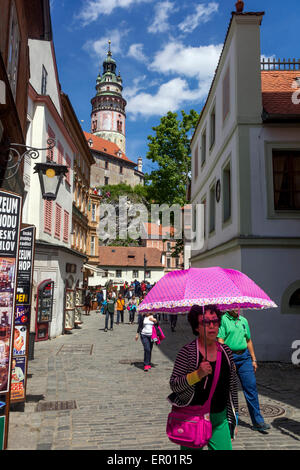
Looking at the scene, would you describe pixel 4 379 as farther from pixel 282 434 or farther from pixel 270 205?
pixel 270 205

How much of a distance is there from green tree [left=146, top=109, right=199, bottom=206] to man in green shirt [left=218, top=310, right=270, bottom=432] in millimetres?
24399

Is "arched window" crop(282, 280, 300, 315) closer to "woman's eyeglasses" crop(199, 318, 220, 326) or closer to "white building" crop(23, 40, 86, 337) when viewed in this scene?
"woman's eyeglasses" crop(199, 318, 220, 326)

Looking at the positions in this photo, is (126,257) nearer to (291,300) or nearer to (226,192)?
(226,192)

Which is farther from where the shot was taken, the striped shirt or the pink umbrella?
the pink umbrella

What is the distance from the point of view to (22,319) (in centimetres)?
704

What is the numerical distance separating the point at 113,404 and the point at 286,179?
8.76 m

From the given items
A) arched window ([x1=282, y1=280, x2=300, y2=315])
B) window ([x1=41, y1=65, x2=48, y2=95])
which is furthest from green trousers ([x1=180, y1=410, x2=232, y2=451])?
window ([x1=41, y1=65, x2=48, y2=95])

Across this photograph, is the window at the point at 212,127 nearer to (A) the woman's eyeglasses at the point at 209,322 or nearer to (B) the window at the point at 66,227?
(B) the window at the point at 66,227

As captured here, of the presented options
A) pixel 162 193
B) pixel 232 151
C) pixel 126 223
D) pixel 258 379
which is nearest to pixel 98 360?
pixel 258 379

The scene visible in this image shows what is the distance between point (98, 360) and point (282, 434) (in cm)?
683

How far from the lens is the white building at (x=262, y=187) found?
1155 cm

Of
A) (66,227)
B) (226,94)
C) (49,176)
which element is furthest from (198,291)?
(66,227)

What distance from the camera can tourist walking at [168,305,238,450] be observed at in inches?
134

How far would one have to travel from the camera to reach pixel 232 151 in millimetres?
13023
